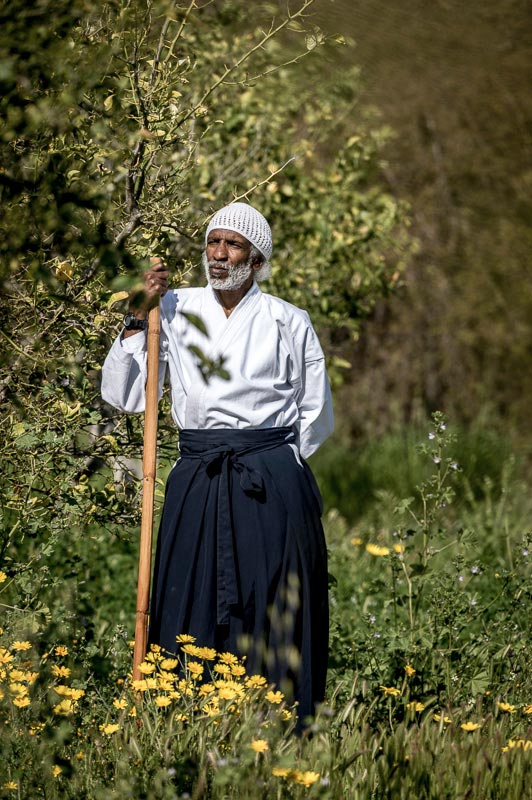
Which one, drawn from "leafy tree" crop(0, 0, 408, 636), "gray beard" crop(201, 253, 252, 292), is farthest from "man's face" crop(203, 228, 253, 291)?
"leafy tree" crop(0, 0, 408, 636)

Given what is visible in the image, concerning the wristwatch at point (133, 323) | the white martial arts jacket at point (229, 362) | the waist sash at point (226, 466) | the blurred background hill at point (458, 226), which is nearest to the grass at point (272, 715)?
the waist sash at point (226, 466)

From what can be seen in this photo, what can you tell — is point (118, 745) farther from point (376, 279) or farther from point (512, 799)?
point (376, 279)

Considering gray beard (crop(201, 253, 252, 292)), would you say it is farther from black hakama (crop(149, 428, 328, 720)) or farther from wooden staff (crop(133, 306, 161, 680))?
black hakama (crop(149, 428, 328, 720))

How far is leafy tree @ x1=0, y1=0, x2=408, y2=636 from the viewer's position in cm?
232

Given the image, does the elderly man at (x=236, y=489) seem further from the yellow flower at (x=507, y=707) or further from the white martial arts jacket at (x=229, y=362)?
the yellow flower at (x=507, y=707)

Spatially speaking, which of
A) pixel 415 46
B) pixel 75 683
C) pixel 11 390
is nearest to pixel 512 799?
pixel 75 683

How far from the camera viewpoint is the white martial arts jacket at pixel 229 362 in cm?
346

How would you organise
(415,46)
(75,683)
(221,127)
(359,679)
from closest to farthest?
(75,683), (359,679), (221,127), (415,46)

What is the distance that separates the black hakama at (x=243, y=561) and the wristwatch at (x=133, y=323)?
1.25 feet

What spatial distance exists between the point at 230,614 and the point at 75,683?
0.54 m

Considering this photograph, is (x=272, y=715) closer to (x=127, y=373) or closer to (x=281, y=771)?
(x=281, y=771)

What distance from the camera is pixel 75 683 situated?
10.4 ft

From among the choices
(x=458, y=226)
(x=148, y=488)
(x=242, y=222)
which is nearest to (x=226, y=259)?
(x=242, y=222)

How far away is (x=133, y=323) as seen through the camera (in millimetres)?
3469
